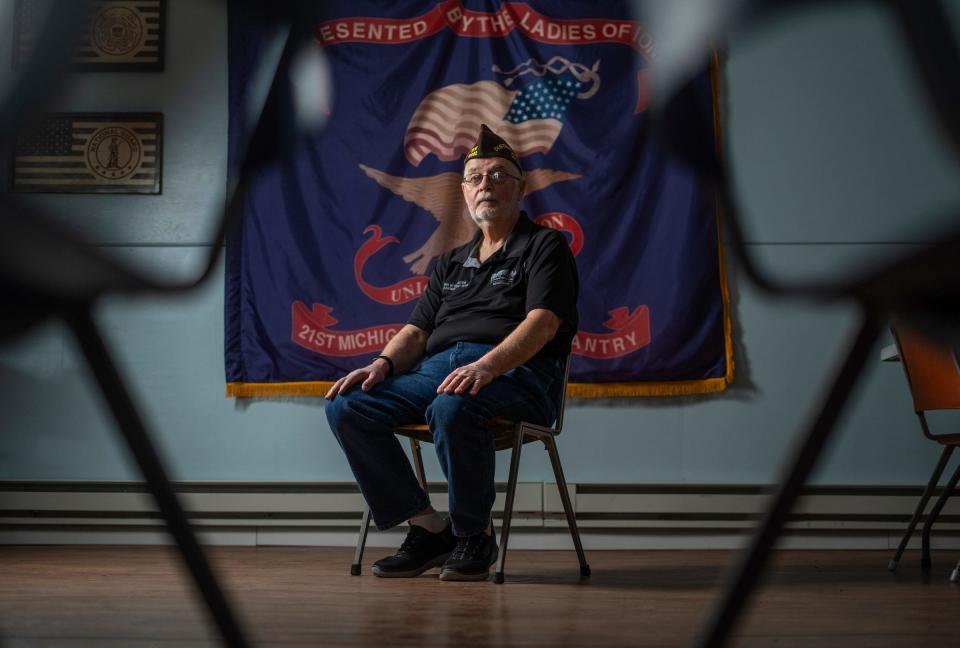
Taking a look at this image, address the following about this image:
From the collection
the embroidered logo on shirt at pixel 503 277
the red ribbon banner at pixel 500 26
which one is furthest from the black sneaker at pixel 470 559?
the red ribbon banner at pixel 500 26

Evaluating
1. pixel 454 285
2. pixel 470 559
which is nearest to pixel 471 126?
pixel 454 285

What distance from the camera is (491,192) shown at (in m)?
2.32

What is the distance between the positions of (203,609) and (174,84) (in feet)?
0.89

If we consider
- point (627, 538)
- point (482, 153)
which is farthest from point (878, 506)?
point (482, 153)

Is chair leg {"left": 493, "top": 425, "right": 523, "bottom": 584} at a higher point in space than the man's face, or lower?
lower

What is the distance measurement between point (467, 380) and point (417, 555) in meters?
0.46

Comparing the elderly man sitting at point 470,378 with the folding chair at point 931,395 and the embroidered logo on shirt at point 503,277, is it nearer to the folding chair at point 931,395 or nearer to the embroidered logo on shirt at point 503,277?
the embroidered logo on shirt at point 503,277

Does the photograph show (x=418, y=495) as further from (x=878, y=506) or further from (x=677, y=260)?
(x=878, y=506)

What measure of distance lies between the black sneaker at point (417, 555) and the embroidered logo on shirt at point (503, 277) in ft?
2.01

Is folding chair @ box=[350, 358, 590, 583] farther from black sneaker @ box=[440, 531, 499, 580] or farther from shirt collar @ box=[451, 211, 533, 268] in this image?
shirt collar @ box=[451, 211, 533, 268]

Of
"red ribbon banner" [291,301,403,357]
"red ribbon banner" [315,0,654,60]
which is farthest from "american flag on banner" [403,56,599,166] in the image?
"red ribbon banner" [291,301,403,357]

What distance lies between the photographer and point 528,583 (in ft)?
6.63

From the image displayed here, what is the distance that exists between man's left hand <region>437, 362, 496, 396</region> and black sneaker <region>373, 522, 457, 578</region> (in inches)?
15.3

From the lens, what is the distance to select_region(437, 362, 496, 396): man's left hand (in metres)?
1.98
